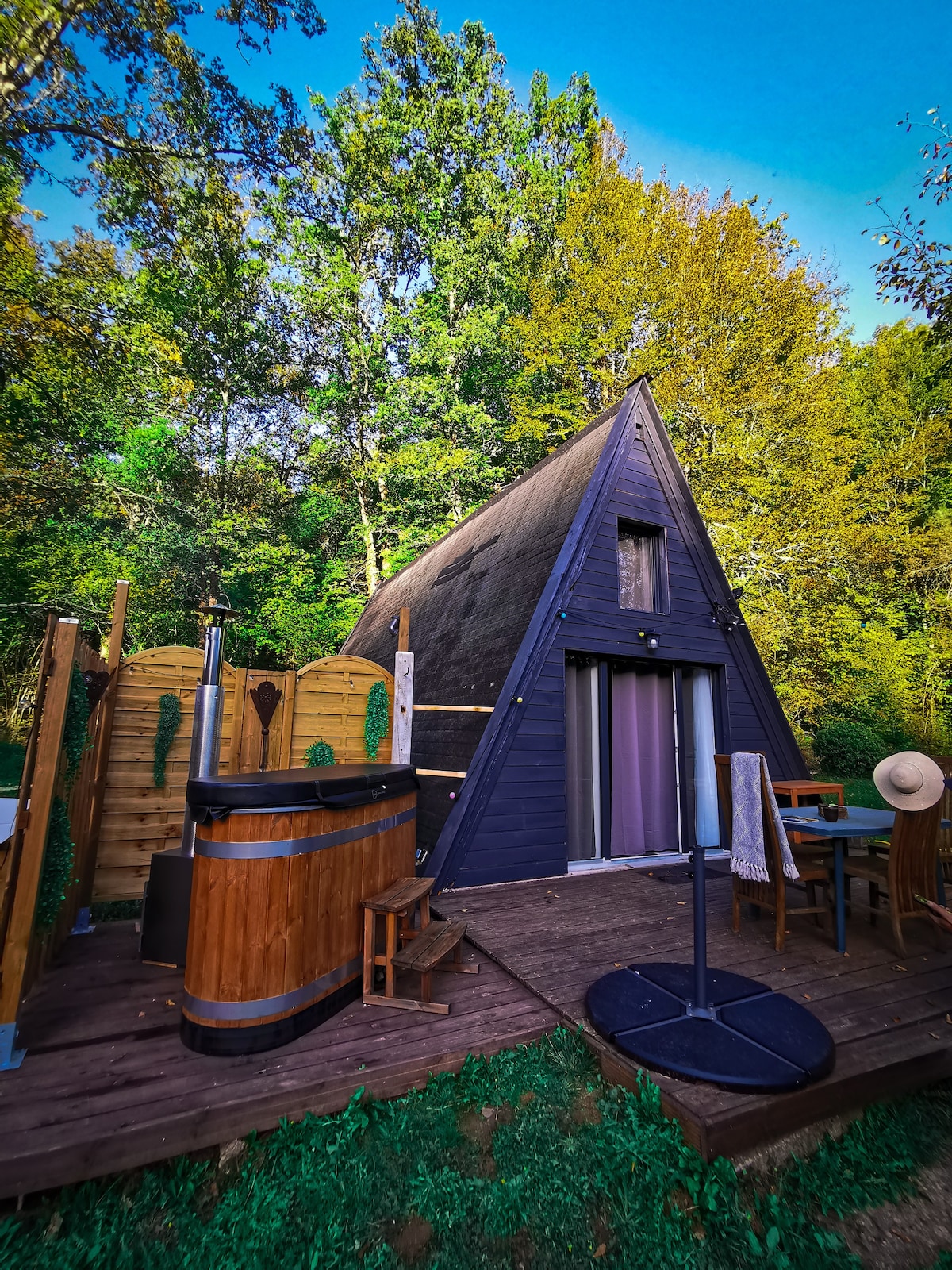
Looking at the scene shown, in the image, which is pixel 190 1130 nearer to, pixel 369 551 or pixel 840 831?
pixel 840 831

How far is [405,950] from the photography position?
10.3 feet

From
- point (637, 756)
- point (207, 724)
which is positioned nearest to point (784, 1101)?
point (207, 724)

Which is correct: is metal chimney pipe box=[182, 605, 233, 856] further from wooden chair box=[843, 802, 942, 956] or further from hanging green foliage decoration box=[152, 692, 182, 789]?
wooden chair box=[843, 802, 942, 956]

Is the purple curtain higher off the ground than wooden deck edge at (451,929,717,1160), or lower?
higher

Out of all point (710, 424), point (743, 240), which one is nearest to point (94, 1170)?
point (710, 424)

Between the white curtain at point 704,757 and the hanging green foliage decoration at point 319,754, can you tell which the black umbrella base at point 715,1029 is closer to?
the hanging green foliage decoration at point 319,754

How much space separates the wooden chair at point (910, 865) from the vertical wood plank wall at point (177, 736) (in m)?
4.69

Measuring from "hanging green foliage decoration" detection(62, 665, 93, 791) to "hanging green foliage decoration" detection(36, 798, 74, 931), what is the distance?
13.6 inches

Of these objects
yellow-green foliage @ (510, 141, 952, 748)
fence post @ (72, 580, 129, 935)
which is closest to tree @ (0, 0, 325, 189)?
yellow-green foliage @ (510, 141, 952, 748)

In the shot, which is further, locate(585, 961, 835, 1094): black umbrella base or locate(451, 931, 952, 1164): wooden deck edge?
locate(585, 961, 835, 1094): black umbrella base

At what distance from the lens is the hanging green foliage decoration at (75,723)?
11.5 ft

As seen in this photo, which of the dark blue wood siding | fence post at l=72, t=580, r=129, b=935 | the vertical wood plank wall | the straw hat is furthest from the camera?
the dark blue wood siding

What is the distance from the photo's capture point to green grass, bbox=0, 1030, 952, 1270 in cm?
183

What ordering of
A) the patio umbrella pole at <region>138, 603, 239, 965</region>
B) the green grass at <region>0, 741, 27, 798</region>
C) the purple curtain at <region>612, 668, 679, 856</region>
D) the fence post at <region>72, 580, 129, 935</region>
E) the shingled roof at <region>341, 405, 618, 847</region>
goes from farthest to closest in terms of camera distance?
the green grass at <region>0, 741, 27, 798</region>, the purple curtain at <region>612, 668, 679, 856</region>, the shingled roof at <region>341, 405, 618, 847</region>, the fence post at <region>72, 580, 129, 935</region>, the patio umbrella pole at <region>138, 603, 239, 965</region>
